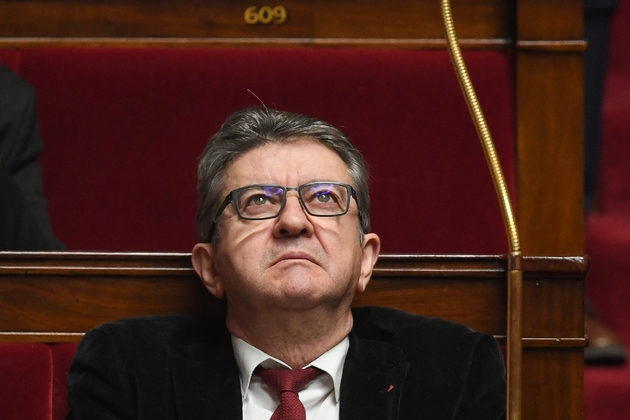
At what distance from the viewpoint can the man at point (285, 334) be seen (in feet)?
2.04

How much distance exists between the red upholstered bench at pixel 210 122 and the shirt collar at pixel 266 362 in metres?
0.31

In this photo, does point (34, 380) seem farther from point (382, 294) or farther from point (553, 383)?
point (553, 383)

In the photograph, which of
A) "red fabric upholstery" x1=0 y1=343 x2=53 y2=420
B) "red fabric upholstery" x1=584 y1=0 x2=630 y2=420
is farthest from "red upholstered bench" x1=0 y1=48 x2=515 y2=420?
"red fabric upholstery" x1=0 y1=343 x2=53 y2=420

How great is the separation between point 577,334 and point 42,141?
1.75 feet

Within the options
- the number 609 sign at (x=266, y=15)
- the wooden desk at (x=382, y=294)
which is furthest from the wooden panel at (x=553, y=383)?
the number 609 sign at (x=266, y=15)

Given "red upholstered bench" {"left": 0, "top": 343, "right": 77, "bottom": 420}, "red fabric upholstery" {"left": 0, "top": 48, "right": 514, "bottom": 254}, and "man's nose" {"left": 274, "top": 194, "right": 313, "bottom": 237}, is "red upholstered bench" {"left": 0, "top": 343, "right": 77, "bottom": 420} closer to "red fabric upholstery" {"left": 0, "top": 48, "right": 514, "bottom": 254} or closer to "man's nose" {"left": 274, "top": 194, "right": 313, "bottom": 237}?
"man's nose" {"left": 274, "top": 194, "right": 313, "bottom": 237}

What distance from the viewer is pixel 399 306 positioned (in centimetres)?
69

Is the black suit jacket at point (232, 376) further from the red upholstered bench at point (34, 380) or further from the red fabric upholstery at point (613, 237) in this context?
the red fabric upholstery at point (613, 237)

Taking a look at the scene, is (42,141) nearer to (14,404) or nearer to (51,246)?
(51,246)

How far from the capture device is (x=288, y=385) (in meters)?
0.63

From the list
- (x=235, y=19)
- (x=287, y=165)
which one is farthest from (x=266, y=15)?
(x=287, y=165)

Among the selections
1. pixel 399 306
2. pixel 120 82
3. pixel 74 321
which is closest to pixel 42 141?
pixel 120 82

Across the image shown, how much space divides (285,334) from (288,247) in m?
0.06

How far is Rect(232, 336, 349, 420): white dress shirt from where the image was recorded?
0.64 metres
